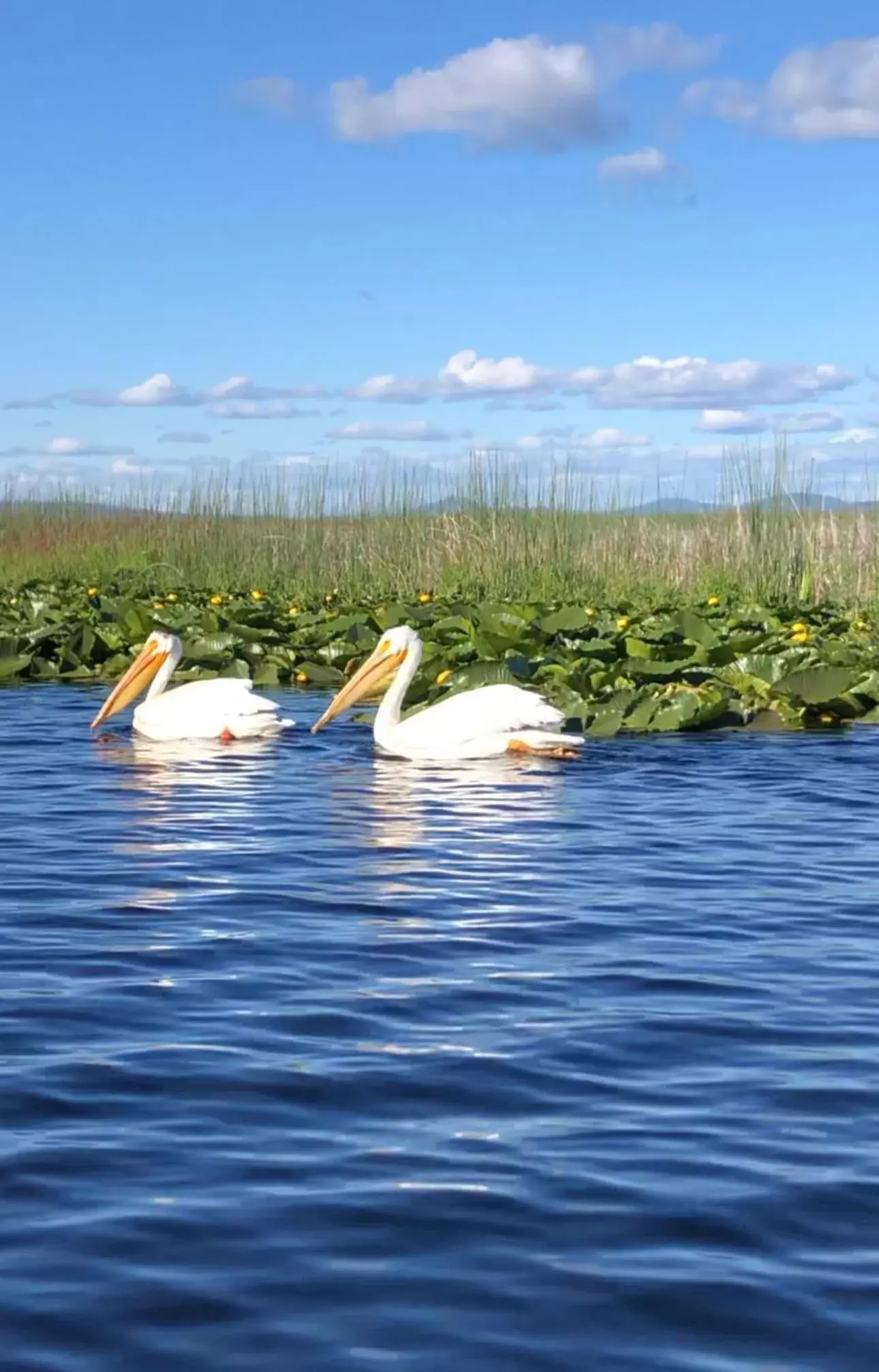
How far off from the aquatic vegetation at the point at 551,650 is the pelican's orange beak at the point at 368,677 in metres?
0.96

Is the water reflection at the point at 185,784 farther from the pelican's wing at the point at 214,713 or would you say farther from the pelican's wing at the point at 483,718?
the pelican's wing at the point at 483,718

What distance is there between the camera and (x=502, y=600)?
2178 cm


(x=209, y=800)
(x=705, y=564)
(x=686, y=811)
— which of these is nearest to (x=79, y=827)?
Answer: (x=209, y=800)

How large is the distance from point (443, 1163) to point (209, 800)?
6437mm

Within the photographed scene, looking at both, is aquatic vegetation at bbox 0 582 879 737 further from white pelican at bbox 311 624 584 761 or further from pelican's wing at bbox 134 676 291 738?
pelican's wing at bbox 134 676 291 738

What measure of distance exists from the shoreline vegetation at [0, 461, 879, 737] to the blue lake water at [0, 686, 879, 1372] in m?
4.49

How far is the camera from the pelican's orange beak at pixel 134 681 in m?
14.4

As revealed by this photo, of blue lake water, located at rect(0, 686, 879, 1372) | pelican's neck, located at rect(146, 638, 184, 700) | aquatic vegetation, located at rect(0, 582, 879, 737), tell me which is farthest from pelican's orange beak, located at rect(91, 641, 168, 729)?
blue lake water, located at rect(0, 686, 879, 1372)

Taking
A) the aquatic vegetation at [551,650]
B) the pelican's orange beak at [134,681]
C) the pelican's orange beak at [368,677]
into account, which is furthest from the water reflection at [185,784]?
the aquatic vegetation at [551,650]

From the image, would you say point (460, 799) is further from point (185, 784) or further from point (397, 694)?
point (397, 694)

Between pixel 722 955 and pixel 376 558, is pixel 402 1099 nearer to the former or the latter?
pixel 722 955

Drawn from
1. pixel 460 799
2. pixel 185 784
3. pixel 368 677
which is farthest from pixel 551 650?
pixel 460 799

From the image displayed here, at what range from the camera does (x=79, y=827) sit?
397 inches

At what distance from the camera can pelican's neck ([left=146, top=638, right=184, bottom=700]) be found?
1477cm
